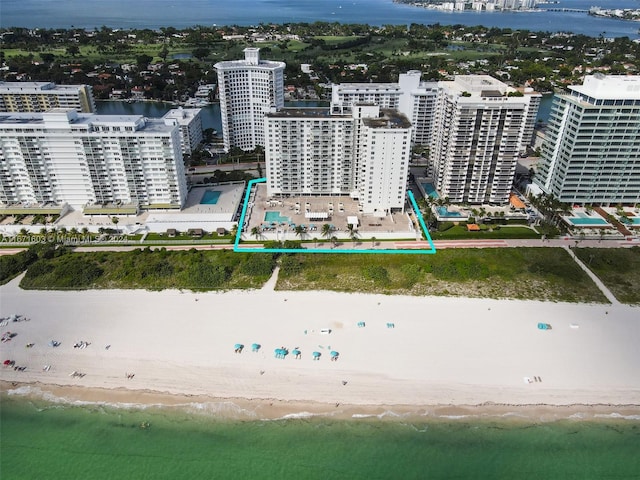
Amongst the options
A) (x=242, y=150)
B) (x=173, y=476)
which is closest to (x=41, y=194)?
(x=242, y=150)

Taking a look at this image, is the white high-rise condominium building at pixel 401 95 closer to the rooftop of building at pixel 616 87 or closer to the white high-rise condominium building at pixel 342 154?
the white high-rise condominium building at pixel 342 154

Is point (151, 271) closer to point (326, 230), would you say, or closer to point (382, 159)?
point (326, 230)

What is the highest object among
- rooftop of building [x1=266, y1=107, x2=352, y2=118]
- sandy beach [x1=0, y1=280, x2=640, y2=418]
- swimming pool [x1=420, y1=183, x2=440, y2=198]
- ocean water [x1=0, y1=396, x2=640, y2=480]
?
rooftop of building [x1=266, y1=107, x2=352, y2=118]

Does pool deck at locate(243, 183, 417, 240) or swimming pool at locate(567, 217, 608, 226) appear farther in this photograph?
swimming pool at locate(567, 217, 608, 226)

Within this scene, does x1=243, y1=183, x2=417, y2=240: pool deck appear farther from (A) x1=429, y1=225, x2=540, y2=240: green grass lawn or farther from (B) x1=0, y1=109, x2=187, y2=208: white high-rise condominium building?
(B) x1=0, y1=109, x2=187, y2=208: white high-rise condominium building

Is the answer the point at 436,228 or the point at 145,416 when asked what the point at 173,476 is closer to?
the point at 145,416

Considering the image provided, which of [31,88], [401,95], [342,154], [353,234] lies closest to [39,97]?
[31,88]

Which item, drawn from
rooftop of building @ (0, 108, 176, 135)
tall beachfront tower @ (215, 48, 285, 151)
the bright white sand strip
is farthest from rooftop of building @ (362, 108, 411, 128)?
rooftop of building @ (0, 108, 176, 135)
